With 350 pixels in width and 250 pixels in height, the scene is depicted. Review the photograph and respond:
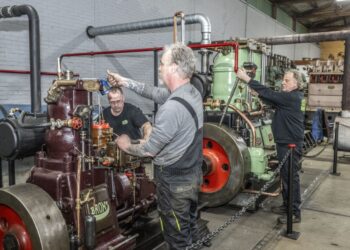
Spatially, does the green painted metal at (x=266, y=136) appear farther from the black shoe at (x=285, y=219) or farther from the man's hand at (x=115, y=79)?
the man's hand at (x=115, y=79)

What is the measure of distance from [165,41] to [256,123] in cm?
376

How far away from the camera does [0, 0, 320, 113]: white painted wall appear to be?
177 inches

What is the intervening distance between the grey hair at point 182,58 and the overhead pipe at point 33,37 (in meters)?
2.70

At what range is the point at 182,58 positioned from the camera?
71.6 inches

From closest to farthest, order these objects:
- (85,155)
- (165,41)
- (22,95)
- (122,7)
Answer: (85,155), (22,95), (122,7), (165,41)

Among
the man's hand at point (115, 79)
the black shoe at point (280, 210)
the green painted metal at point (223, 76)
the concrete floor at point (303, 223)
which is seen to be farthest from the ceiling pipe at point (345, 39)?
the man's hand at point (115, 79)

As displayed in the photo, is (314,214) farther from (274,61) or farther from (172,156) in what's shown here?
(274,61)

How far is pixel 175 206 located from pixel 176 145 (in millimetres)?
343

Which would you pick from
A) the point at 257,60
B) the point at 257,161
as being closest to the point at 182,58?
the point at 257,161

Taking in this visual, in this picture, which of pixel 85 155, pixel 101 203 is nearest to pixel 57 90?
pixel 85 155

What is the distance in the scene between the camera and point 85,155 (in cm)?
211

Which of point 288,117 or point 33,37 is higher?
point 33,37

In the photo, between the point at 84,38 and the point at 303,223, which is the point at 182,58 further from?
the point at 84,38

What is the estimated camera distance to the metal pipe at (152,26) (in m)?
5.12
